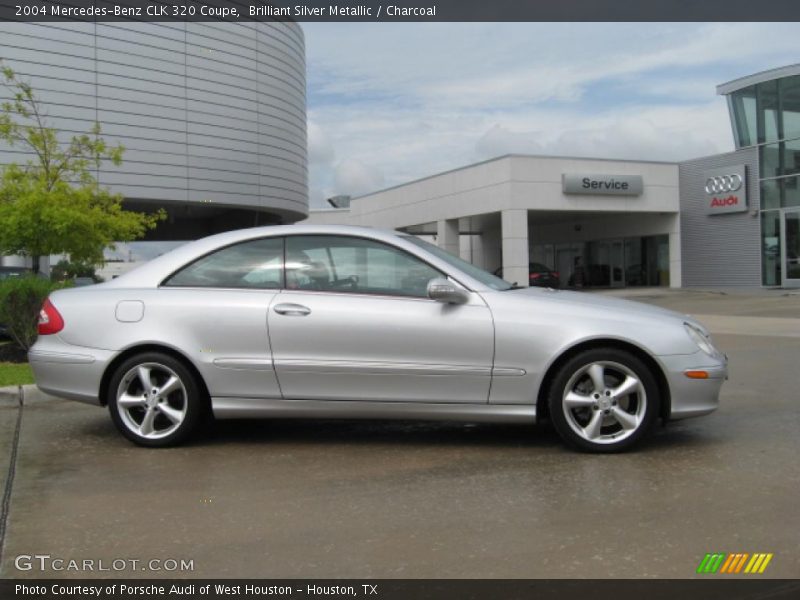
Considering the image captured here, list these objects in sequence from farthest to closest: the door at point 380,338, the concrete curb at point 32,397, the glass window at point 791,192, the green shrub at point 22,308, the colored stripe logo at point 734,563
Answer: the glass window at point 791,192 → the green shrub at point 22,308 → the concrete curb at point 32,397 → the door at point 380,338 → the colored stripe logo at point 734,563

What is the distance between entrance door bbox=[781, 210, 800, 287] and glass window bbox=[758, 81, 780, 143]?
294 cm

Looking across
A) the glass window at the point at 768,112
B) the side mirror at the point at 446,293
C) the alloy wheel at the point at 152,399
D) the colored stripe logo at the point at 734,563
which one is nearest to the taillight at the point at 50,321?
the alloy wheel at the point at 152,399

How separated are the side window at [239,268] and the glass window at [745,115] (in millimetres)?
28784

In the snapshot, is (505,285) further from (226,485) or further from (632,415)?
(226,485)

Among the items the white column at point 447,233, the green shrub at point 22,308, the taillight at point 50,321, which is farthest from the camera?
the white column at point 447,233

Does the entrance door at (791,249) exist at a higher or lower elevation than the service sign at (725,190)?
lower

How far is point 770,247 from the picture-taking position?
2992 cm

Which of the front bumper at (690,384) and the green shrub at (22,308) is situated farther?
the green shrub at (22,308)

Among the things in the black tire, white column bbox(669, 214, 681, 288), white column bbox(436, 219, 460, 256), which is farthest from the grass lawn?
white column bbox(669, 214, 681, 288)

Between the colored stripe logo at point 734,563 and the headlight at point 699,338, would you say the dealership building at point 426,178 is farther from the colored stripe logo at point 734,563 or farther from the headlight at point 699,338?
the colored stripe logo at point 734,563

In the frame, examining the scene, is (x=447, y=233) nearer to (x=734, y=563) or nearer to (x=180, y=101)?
(x=180, y=101)

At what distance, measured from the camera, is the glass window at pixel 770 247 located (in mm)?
29531

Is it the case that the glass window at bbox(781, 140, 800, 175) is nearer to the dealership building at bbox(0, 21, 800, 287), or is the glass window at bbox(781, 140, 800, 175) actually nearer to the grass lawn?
the dealership building at bbox(0, 21, 800, 287)
